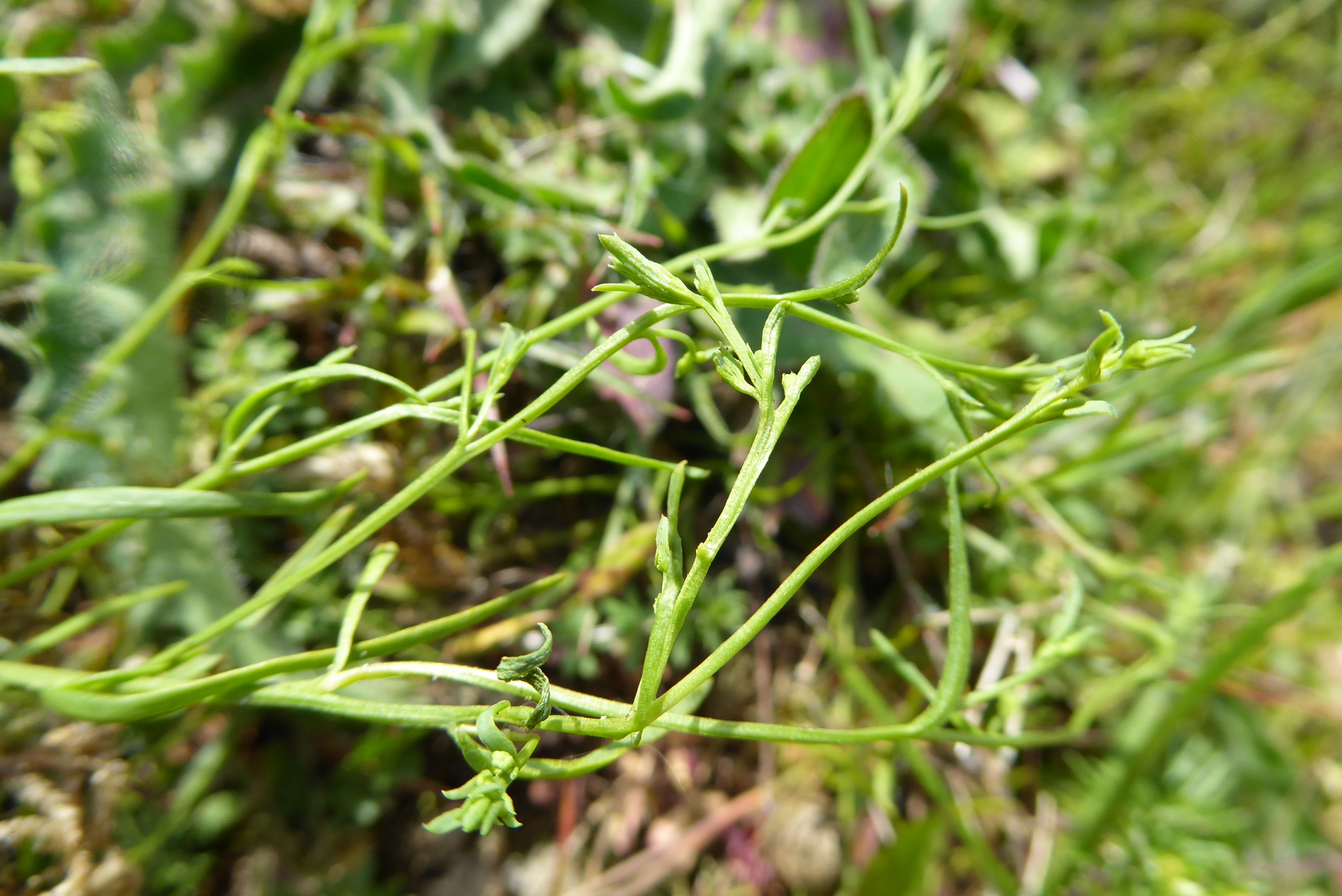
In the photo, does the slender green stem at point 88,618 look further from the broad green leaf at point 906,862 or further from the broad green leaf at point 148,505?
the broad green leaf at point 906,862

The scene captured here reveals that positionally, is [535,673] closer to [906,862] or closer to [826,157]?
[826,157]

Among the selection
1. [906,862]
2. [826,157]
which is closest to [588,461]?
[826,157]

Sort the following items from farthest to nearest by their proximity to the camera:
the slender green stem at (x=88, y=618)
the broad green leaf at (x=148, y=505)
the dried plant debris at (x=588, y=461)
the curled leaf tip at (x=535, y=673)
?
the dried plant debris at (x=588, y=461)
the slender green stem at (x=88, y=618)
the broad green leaf at (x=148, y=505)
the curled leaf tip at (x=535, y=673)

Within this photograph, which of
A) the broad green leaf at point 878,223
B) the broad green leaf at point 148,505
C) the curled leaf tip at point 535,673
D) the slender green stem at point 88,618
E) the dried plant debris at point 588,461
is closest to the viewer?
the curled leaf tip at point 535,673

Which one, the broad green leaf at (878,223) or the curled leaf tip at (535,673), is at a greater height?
the broad green leaf at (878,223)

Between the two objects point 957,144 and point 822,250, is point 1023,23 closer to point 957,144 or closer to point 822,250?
point 957,144

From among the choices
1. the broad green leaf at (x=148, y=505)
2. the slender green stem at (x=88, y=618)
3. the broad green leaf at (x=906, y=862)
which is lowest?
the broad green leaf at (x=906, y=862)

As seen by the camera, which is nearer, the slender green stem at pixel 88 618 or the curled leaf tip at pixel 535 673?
the curled leaf tip at pixel 535 673

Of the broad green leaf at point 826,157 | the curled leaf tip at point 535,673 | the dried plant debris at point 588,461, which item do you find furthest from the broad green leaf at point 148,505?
the broad green leaf at point 826,157

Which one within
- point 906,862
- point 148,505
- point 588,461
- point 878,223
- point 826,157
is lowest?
point 906,862
